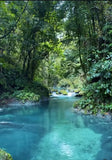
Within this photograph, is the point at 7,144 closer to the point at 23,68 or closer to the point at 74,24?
the point at 74,24

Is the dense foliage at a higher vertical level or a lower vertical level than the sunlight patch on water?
higher

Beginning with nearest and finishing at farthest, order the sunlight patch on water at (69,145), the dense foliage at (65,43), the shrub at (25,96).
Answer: the sunlight patch on water at (69,145)
the dense foliage at (65,43)
the shrub at (25,96)

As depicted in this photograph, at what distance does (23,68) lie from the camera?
601 inches

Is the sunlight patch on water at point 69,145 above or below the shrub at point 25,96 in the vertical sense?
below

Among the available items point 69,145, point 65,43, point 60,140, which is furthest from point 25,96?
point 69,145

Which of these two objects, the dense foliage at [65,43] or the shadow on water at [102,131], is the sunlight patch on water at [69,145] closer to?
the shadow on water at [102,131]

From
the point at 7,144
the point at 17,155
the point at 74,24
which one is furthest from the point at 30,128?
the point at 74,24

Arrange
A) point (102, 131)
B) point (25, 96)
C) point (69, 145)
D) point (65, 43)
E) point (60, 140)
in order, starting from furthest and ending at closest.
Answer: point (25, 96) < point (65, 43) < point (102, 131) < point (60, 140) < point (69, 145)

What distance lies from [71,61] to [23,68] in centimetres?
622

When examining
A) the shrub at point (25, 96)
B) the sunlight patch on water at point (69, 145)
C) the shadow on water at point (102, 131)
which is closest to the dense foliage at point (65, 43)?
the shrub at point (25, 96)

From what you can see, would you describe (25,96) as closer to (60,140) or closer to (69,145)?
(60,140)

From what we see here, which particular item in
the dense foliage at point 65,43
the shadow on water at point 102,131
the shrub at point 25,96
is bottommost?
the shadow on water at point 102,131

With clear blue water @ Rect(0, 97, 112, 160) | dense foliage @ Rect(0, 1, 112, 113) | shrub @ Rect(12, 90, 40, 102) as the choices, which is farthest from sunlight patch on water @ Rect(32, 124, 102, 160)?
shrub @ Rect(12, 90, 40, 102)

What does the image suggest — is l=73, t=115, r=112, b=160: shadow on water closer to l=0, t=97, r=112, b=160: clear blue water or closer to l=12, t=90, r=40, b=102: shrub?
l=0, t=97, r=112, b=160: clear blue water
